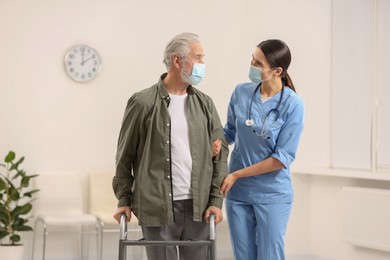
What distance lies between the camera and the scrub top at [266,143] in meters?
3.24

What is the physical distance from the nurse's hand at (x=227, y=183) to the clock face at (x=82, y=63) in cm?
374

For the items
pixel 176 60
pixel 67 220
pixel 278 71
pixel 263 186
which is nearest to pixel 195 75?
pixel 176 60

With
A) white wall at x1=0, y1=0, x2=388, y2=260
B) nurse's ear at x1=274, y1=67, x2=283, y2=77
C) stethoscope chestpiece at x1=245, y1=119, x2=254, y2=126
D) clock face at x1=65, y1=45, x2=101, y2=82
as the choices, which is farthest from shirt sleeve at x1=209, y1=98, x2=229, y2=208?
clock face at x1=65, y1=45, x2=101, y2=82

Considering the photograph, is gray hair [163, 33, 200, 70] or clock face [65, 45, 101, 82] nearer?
gray hair [163, 33, 200, 70]

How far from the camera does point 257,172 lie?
3168 millimetres

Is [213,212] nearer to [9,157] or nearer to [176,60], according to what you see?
[176,60]

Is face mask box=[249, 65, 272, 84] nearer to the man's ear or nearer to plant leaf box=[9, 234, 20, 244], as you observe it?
the man's ear

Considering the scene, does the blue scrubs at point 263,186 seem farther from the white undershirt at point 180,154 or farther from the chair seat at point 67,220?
the chair seat at point 67,220

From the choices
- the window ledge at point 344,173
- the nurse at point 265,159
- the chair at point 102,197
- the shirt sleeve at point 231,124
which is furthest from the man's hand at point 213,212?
the chair at point 102,197

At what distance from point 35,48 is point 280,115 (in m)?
3.65

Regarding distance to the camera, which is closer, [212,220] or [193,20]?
[212,220]

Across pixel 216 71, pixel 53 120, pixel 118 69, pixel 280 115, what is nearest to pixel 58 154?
pixel 53 120

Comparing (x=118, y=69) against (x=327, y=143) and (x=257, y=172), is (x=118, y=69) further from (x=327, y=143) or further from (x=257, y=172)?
(x=257, y=172)

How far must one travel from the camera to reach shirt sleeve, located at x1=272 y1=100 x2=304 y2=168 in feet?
10.6
